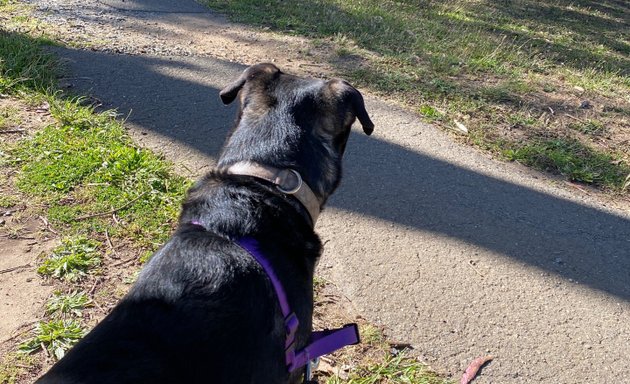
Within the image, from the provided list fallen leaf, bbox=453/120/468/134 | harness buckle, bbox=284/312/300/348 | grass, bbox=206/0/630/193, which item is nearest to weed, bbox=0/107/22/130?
grass, bbox=206/0/630/193

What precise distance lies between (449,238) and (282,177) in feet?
6.92

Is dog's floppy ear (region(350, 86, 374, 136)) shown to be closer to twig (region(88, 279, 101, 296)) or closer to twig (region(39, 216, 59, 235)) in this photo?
twig (region(88, 279, 101, 296))

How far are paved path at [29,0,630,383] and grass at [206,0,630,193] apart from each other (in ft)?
1.84

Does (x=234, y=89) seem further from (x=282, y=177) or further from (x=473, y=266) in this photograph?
(x=473, y=266)

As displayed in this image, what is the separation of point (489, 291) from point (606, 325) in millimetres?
696

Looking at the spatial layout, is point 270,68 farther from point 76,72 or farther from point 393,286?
point 76,72

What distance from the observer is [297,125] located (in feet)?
8.37

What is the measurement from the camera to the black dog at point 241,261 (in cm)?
179

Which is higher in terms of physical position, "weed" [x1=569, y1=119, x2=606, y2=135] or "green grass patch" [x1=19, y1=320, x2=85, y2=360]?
"weed" [x1=569, y1=119, x2=606, y2=135]

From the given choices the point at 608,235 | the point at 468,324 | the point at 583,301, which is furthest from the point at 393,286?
the point at 608,235

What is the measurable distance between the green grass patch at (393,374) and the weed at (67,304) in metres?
1.38

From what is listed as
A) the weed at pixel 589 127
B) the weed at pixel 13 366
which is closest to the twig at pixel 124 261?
the weed at pixel 13 366

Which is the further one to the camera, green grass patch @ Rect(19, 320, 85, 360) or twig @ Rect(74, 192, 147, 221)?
twig @ Rect(74, 192, 147, 221)

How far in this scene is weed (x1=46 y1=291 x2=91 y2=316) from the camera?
3.14 m
